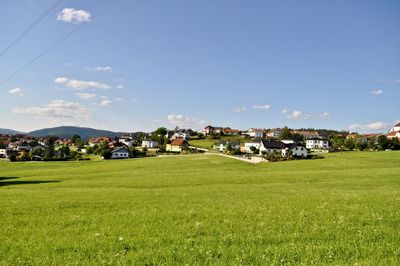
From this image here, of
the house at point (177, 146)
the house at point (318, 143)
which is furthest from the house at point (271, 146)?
the house at point (318, 143)

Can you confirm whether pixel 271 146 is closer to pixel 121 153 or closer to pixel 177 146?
pixel 177 146

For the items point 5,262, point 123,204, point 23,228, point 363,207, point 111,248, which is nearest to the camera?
point 5,262

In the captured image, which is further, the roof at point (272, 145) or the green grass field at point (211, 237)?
the roof at point (272, 145)

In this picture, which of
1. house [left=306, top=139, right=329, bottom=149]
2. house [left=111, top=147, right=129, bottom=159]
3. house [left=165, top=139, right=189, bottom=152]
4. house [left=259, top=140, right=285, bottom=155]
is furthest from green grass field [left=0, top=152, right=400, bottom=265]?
house [left=306, top=139, right=329, bottom=149]

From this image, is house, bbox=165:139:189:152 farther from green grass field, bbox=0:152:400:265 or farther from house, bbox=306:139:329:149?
green grass field, bbox=0:152:400:265

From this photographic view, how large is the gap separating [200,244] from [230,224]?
10.0ft

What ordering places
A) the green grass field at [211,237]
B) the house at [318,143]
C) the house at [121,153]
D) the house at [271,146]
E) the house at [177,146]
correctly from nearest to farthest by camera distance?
the green grass field at [211,237] < the house at [271,146] < the house at [121,153] < the house at [177,146] < the house at [318,143]

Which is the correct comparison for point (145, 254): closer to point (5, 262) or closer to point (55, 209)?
point (5, 262)

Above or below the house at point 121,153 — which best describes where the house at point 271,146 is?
above

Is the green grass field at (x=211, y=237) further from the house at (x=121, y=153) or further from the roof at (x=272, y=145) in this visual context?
the house at (x=121, y=153)

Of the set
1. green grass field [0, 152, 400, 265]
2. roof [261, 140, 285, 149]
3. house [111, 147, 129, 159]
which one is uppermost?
roof [261, 140, 285, 149]

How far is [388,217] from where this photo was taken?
527 inches

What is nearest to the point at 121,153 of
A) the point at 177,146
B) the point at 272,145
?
the point at 177,146

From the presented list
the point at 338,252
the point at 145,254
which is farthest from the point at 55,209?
the point at 338,252
